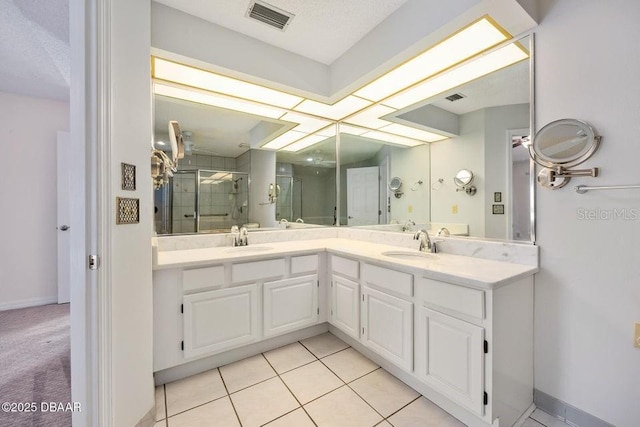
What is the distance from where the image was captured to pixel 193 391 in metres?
1.58

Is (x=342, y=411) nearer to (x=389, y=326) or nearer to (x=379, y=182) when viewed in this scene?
(x=389, y=326)

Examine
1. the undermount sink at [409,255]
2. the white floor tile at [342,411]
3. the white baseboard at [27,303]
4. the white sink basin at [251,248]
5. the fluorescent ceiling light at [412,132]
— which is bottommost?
the white floor tile at [342,411]

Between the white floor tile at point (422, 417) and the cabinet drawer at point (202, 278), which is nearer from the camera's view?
the white floor tile at point (422, 417)

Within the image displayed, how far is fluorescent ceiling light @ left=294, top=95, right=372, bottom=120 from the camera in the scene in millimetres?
2397

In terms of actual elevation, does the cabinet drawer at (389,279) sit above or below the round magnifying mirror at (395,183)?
below

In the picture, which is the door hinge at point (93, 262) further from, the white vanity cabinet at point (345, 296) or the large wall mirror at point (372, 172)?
the white vanity cabinet at point (345, 296)

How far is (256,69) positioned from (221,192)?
108cm

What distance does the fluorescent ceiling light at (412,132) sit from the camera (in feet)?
6.82

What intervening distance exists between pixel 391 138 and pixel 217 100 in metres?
1.69

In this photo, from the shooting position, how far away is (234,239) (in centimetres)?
228

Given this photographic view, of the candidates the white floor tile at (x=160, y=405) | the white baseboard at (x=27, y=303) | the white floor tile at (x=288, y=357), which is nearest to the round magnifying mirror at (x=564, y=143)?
the white floor tile at (x=288, y=357)

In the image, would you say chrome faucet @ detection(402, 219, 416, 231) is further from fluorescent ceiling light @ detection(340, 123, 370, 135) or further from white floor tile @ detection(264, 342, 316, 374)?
white floor tile @ detection(264, 342, 316, 374)

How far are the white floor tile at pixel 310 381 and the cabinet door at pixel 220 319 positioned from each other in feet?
1.30

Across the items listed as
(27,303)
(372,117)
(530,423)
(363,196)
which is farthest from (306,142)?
(27,303)
